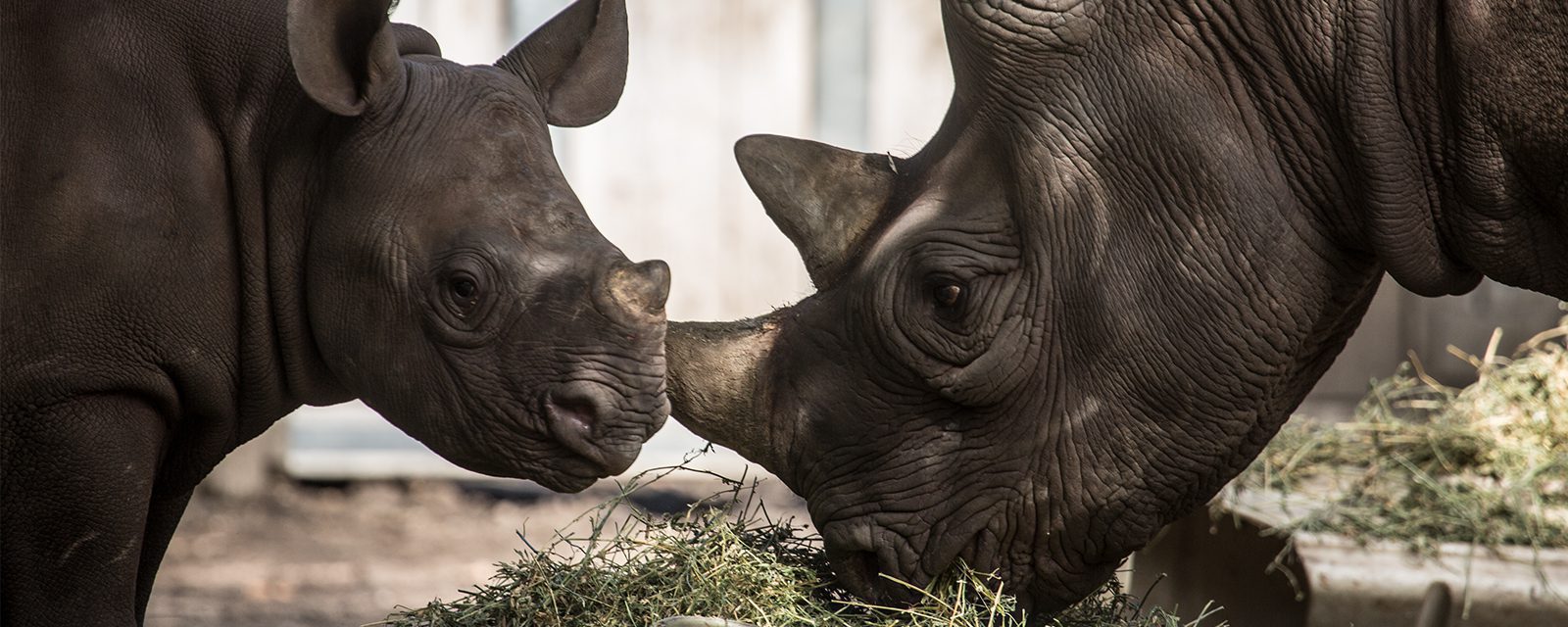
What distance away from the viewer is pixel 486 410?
3.10 m

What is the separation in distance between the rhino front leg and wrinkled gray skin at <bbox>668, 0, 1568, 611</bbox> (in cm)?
108

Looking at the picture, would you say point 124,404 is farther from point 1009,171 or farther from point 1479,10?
point 1479,10

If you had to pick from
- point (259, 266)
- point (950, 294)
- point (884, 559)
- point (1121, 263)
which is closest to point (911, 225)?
point (950, 294)

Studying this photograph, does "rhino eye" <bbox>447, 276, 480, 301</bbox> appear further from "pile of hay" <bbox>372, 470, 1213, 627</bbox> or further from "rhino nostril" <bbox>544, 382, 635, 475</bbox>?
"pile of hay" <bbox>372, 470, 1213, 627</bbox>

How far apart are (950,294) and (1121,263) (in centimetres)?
34

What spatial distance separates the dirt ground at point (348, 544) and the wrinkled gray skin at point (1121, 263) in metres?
3.59

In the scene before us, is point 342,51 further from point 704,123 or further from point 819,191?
point 704,123

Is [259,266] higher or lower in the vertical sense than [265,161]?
lower

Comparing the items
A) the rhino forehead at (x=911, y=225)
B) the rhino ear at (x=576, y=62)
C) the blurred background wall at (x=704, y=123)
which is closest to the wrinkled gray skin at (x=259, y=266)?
the rhino ear at (x=576, y=62)

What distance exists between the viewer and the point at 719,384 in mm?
3588

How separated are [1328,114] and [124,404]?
225cm

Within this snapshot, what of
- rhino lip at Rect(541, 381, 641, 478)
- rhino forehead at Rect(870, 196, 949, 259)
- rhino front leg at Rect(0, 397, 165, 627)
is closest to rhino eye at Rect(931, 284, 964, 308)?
rhino forehead at Rect(870, 196, 949, 259)

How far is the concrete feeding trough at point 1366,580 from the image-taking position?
14.0 ft

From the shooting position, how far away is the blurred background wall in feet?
30.8
